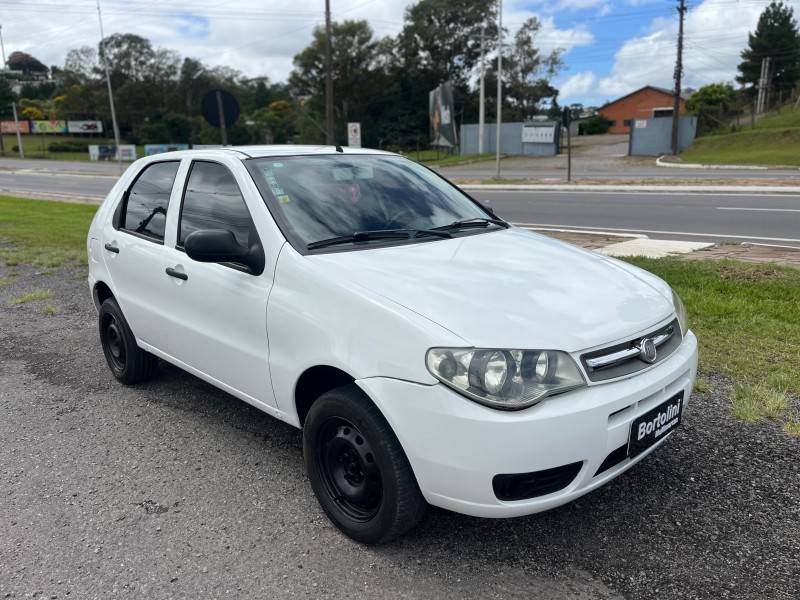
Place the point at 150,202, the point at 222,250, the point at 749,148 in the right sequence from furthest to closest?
the point at 749,148
the point at 150,202
the point at 222,250

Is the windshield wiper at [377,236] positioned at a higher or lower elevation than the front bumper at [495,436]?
higher

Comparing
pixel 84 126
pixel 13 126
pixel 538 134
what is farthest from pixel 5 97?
pixel 538 134

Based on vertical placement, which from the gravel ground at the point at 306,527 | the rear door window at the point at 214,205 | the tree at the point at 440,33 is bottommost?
the gravel ground at the point at 306,527

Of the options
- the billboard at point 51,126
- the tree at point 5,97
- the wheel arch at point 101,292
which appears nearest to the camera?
the wheel arch at point 101,292

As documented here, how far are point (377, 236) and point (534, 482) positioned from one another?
4.86 ft

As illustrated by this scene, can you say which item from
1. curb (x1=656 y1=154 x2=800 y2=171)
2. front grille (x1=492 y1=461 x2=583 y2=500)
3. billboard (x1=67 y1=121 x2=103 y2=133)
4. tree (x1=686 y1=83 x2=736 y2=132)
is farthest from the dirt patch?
billboard (x1=67 y1=121 x2=103 y2=133)

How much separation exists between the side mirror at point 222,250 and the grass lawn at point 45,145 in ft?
232

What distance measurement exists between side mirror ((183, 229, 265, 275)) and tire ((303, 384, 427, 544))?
80cm

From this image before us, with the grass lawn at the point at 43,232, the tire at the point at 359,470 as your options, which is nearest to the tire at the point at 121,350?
the tire at the point at 359,470

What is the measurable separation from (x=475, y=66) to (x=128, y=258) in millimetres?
74601

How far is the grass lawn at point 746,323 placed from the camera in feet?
13.9

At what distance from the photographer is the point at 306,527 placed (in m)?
3.09

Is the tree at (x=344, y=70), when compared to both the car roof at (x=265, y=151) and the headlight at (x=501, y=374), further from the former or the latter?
the headlight at (x=501, y=374)

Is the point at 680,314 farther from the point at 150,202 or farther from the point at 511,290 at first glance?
the point at 150,202
